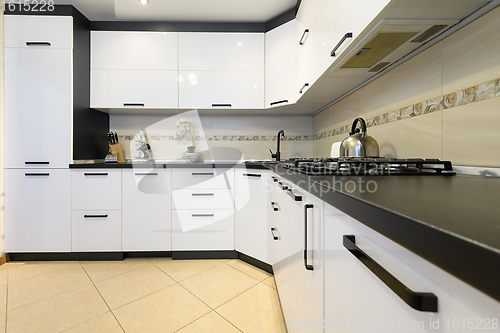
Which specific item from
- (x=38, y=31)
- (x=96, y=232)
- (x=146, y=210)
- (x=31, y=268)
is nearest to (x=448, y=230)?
(x=146, y=210)

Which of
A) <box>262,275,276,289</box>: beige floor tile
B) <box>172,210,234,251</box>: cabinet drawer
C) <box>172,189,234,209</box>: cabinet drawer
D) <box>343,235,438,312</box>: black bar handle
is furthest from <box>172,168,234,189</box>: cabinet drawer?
<box>343,235,438,312</box>: black bar handle

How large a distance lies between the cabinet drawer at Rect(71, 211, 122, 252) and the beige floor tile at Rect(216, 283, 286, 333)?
4.35 feet

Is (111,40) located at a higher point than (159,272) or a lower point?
higher

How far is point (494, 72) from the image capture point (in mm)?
841

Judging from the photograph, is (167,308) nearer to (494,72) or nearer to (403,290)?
(403,290)

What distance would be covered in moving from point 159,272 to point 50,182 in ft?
4.46

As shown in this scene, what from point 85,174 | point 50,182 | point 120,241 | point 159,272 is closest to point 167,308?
point 159,272

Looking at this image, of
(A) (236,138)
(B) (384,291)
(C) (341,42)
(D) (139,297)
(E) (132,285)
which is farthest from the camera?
(A) (236,138)

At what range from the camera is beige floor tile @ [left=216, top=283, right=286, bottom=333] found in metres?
1.34

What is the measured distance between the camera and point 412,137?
4.11 feet

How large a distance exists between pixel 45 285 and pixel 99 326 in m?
0.84

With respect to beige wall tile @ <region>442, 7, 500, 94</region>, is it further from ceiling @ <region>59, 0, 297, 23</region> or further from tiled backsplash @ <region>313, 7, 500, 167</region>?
ceiling @ <region>59, 0, 297, 23</region>

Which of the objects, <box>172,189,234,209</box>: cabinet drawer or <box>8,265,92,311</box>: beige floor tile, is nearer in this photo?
<box>8,265,92,311</box>: beige floor tile

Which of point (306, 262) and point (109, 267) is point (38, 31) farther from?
point (306, 262)
